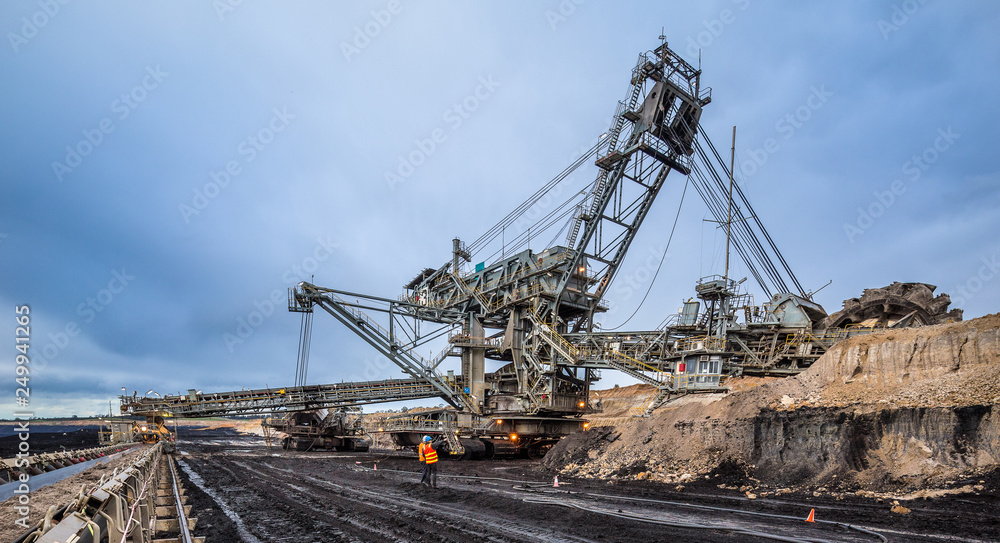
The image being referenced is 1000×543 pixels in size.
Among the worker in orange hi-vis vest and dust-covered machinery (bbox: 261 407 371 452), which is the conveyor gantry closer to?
dust-covered machinery (bbox: 261 407 371 452)

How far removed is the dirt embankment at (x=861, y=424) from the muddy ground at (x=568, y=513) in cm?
84

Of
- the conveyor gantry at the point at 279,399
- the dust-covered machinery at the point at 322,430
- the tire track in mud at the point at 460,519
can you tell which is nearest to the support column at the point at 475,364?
the conveyor gantry at the point at 279,399

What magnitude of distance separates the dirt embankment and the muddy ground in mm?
840

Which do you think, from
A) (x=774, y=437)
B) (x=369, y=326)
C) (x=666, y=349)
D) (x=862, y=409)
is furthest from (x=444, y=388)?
(x=862, y=409)

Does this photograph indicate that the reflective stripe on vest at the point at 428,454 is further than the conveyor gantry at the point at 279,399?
No

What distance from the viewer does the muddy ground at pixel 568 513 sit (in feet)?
25.9

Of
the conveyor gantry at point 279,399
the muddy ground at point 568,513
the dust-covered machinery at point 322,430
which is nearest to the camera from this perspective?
the muddy ground at point 568,513

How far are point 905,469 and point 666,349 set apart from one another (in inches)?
440

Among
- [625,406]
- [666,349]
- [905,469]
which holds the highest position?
[666,349]

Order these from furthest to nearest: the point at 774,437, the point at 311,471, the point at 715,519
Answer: the point at 311,471
the point at 774,437
the point at 715,519

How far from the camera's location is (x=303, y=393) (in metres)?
31.1

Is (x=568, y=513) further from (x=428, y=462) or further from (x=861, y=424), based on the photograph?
(x=861, y=424)

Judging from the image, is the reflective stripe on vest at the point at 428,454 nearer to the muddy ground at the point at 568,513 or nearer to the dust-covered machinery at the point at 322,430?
the muddy ground at the point at 568,513

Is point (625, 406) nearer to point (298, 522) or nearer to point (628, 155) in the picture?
point (628, 155)
